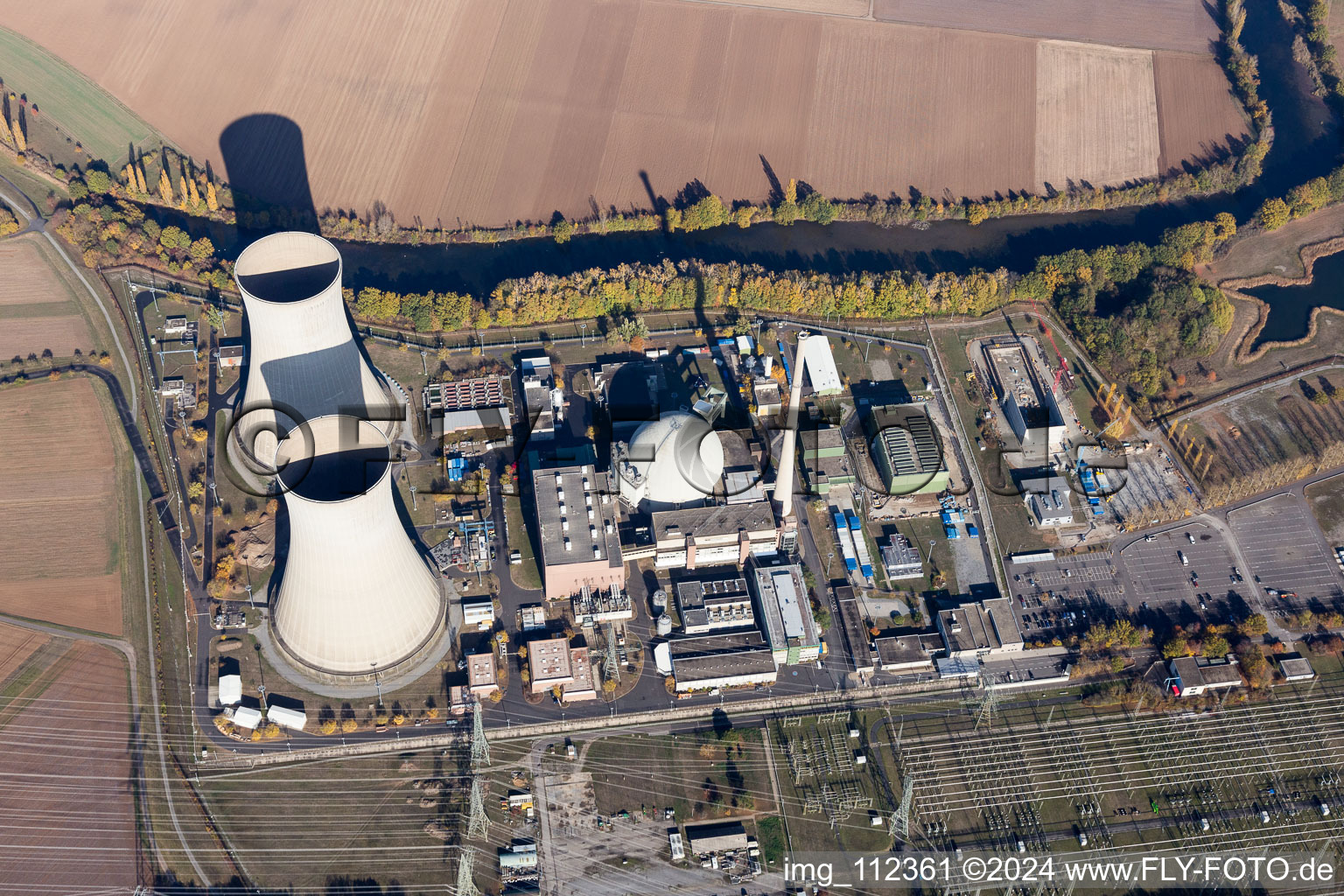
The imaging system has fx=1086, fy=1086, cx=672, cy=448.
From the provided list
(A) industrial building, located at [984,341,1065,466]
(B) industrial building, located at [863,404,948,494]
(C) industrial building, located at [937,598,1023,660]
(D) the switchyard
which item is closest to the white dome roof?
(B) industrial building, located at [863,404,948,494]

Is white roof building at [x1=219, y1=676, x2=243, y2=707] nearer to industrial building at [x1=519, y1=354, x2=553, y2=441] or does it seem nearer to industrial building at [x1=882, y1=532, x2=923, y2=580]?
industrial building at [x1=519, y1=354, x2=553, y2=441]

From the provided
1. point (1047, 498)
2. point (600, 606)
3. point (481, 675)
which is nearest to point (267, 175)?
point (600, 606)

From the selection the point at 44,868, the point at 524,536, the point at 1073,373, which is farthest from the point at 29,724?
the point at 1073,373

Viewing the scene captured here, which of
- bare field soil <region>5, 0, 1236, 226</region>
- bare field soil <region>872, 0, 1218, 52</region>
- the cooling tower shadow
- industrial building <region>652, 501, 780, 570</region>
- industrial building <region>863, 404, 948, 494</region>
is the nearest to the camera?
industrial building <region>652, 501, 780, 570</region>

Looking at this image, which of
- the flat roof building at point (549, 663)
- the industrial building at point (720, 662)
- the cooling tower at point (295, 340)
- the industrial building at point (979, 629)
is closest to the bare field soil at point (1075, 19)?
the industrial building at point (979, 629)

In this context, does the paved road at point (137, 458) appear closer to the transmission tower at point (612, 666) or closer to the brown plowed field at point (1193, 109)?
the transmission tower at point (612, 666)

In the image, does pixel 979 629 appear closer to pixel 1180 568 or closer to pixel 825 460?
pixel 1180 568
